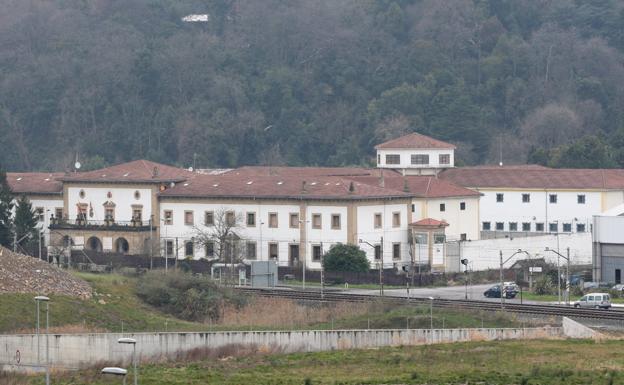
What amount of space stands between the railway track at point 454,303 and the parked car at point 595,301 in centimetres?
203

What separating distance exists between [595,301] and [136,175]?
29432mm

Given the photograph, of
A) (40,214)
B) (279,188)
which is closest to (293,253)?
(279,188)

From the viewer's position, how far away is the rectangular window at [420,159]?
106062 mm

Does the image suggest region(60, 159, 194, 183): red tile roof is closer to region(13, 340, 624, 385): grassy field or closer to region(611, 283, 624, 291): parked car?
region(611, 283, 624, 291): parked car

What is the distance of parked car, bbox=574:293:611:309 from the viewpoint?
7444 centimetres

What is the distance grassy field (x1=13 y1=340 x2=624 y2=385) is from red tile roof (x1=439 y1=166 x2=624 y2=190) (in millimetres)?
44693

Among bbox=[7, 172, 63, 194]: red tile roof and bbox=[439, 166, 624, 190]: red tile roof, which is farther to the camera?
bbox=[439, 166, 624, 190]: red tile roof

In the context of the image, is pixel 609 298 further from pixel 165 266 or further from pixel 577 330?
pixel 165 266

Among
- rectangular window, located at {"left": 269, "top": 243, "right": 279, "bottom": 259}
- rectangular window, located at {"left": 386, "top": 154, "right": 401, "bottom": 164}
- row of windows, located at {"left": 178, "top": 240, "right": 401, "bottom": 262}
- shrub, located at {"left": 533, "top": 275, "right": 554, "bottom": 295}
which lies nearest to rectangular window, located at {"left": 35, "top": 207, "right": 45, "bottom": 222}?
row of windows, located at {"left": 178, "top": 240, "right": 401, "bottom": 262}

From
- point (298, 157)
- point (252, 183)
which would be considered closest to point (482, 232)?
point (252, 183)

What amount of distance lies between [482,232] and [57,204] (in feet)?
73.4

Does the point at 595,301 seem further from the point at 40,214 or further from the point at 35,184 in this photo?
the point at 35,184

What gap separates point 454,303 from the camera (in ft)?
240

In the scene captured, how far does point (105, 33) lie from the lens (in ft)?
618
